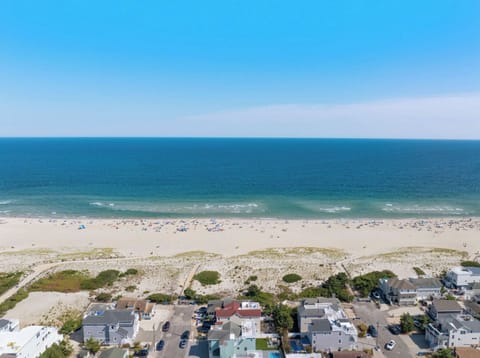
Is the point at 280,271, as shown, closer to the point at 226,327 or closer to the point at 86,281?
the point at 226,327

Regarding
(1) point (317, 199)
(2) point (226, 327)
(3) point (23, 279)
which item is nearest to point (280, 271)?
(2) point (226, 327)

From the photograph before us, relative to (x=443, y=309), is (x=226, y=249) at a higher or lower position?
lower

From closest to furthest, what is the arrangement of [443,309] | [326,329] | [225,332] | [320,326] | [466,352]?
[466,352] < [225,332] < [326,329] < [320,326] < [443,309]

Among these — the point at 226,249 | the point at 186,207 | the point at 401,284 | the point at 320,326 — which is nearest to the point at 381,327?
the point at 401,284

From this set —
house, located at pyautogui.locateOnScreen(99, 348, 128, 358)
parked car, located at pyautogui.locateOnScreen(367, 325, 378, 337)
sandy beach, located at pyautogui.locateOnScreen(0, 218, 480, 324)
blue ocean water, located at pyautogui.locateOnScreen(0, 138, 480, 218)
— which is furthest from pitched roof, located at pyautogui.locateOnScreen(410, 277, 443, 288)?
blue ocean water, located at pyautogui.locateOnScreen(0, 138, 480, 218)

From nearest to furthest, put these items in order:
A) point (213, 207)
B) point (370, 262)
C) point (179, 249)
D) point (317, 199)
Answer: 1. point (370, 262)
2. point (179, 249)
3. point (213, 207)
4. point (317, 199)

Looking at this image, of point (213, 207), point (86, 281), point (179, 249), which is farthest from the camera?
point (213, 207)

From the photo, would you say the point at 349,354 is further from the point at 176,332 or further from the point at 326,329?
the point at 176,332
